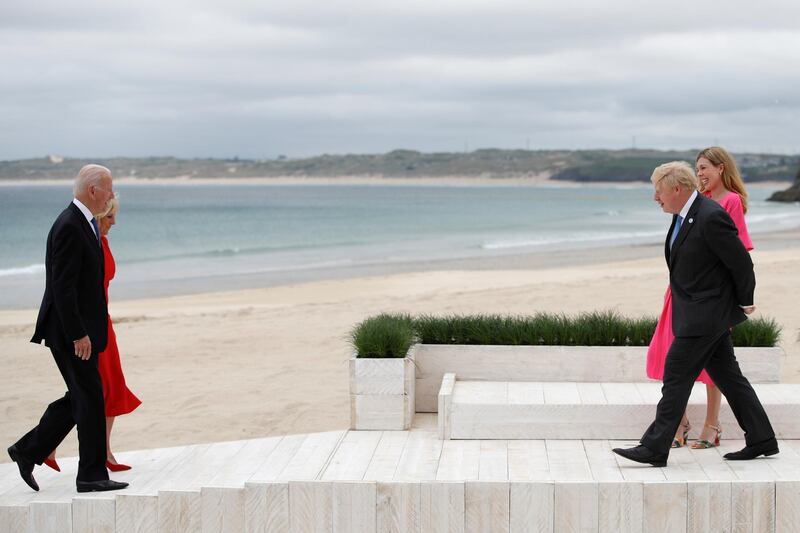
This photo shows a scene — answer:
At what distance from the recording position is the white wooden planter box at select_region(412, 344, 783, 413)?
6.44m

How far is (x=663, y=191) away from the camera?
5.10m

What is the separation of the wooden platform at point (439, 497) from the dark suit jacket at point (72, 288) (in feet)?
2.58

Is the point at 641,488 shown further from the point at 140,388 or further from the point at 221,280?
the point at 221,280

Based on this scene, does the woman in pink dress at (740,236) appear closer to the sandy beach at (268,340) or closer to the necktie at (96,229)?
the necktie at (96,229)

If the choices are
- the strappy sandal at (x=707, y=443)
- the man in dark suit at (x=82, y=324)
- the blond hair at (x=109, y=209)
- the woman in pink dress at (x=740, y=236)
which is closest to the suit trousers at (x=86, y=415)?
the man in dark suit at (x=82, y=324)

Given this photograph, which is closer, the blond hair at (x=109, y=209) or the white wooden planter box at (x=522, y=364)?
the blond hair at (x=109, y=209)

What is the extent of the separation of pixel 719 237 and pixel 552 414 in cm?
142

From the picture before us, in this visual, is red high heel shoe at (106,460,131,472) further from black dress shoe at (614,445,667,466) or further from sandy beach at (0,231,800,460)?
black dress shoe at (614,445,667,466)

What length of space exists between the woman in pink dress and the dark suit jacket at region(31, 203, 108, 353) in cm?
293

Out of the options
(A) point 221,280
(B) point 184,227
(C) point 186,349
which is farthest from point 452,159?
(C) point 186,349

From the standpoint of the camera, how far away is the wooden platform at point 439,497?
4551mm

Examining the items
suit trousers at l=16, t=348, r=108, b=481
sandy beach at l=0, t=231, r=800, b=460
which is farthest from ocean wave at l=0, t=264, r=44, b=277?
suit trousers at l=16, t=348, r=108, b=481

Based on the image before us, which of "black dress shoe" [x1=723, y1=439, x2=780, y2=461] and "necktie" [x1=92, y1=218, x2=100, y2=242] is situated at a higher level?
"necktie" [x1=92, y1=218, x2=100, y2=242]

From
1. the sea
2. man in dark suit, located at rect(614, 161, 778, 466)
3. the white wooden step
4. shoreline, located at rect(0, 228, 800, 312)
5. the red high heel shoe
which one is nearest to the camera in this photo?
man in dark suit, located at rect(614, 161, 778, 466)
